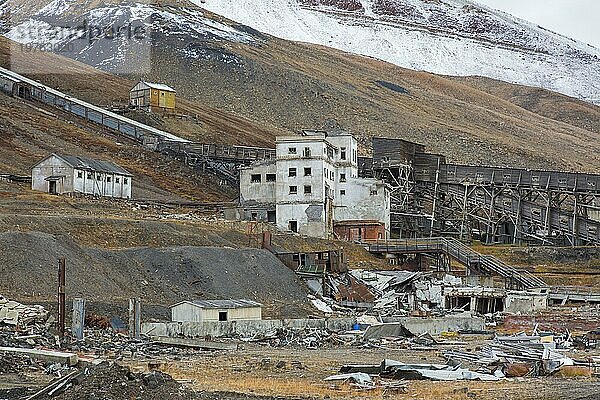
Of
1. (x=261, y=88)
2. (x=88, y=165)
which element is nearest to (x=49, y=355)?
(x=88, y=165)

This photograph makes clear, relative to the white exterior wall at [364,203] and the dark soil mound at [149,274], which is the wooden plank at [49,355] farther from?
the white exterior wall at [364,203]

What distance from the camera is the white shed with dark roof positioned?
122ft

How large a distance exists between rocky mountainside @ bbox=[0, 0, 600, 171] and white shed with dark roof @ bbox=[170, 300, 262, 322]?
56.6 meters

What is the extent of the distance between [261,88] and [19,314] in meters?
96.1

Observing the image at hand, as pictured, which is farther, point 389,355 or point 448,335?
point 448,335

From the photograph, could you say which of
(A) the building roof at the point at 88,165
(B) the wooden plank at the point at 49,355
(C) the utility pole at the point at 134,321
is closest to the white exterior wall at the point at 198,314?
(C) the utility pole at the point at 134,321

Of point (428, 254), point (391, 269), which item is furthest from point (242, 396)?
point (428, 254)

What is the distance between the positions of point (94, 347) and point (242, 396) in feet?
30.5

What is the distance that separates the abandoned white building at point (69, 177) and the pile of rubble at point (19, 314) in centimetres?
2820

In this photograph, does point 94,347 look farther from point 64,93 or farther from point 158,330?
point 64,93

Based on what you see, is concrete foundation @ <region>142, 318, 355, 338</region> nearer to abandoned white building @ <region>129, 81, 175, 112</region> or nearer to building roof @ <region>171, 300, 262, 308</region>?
building roof @ <region>171, 300, 262, 308</region>

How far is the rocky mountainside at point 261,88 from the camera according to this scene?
11450cm

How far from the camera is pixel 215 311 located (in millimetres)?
37781

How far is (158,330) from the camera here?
1366 inches
